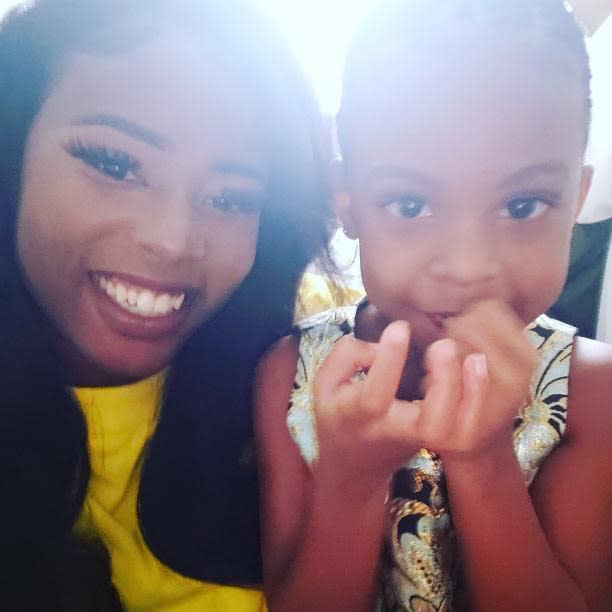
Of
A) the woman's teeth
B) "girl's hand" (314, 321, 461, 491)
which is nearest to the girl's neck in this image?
"girl's hand" (314, 321, 461, 491)

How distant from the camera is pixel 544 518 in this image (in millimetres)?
644

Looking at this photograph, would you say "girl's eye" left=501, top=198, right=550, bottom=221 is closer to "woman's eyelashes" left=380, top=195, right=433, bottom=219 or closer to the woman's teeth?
"woman's eyelashes" left=380, top=195, right=433, bottom=219

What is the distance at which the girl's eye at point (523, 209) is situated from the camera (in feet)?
1.87

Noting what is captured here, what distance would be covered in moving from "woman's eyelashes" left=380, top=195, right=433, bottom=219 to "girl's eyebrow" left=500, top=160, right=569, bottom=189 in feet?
0.22

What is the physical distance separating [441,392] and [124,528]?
0.43 m

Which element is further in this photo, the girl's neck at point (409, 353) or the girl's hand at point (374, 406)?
the girl's neck at point (409, 353)

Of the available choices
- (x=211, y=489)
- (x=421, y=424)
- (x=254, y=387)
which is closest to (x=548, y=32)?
(x=421, y=424)

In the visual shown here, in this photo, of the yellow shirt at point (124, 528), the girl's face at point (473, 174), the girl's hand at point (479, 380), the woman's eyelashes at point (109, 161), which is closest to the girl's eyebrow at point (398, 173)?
the girl's face at point (473, 174)

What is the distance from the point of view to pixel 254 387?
0.79 meters

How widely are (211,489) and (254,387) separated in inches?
4.9

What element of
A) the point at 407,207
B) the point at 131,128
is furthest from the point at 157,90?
the point at 407,207

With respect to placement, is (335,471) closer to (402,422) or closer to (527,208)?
(402,422)

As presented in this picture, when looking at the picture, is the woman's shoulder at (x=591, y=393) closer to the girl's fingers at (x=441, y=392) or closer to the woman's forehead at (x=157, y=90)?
the girl's fingers at (x=441, y=392)

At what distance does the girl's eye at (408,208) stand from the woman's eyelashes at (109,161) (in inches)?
9.2
